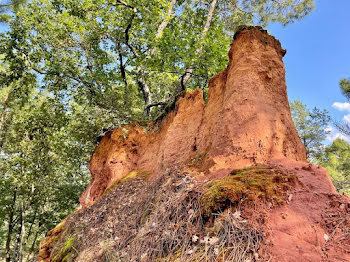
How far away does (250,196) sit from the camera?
3.19 m

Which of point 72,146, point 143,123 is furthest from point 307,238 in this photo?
point 72,146

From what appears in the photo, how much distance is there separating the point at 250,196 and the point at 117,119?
7.96 meters

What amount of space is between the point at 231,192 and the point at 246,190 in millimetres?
208

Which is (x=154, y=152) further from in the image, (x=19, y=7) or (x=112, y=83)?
(x=19, y=7)

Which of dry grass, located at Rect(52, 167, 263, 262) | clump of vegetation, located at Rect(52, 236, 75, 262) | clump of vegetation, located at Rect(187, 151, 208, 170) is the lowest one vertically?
clump of vegetation, located at Rect(52, 236, 75, 262)

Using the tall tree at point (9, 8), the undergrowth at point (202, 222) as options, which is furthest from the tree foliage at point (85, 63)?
the undergrowth at point (202, 222)

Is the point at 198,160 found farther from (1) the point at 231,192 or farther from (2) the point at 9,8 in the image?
(2) the point at 9,8

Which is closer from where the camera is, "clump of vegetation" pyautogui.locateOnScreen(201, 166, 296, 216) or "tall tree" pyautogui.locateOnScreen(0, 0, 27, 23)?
"clump of vegetation" pyautogui.locateOnScreen(201, 166, 296, 216)

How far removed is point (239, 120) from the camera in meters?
5.29

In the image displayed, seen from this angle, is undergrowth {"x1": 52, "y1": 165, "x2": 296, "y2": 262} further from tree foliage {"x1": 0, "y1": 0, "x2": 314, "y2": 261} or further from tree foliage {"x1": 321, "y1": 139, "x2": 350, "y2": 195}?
tree foliage {"x1": 321, "y1": 139, "x2": 350, "y2": 195}

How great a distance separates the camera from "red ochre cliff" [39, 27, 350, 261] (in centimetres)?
280

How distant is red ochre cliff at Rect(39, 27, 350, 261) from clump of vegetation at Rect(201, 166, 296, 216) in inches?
0.5

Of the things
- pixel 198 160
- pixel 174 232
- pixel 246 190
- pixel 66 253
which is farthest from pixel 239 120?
pixel 66 253

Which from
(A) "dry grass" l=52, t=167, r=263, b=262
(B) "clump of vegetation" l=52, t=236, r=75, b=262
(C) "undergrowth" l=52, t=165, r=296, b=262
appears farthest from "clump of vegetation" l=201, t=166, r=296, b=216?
(B) "clump of vegetation" l=52, t=236, r=75, b=262
